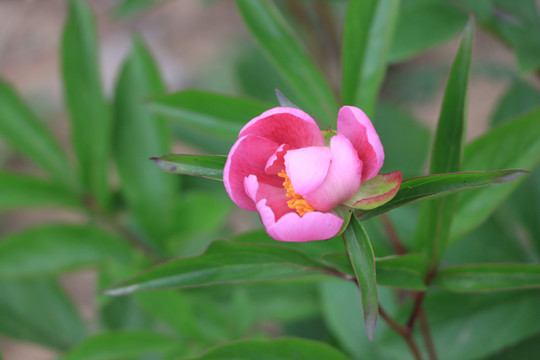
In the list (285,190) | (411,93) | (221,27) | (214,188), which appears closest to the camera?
(285,190)

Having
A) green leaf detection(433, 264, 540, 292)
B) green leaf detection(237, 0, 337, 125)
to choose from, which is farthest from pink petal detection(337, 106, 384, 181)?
green leaf detection(237, 0, 337, 125)

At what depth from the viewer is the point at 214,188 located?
144 cm

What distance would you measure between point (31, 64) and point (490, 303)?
8.01 ft

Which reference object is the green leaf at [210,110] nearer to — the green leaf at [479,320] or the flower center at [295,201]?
the flower center at [295,201]

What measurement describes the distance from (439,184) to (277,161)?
15 cm

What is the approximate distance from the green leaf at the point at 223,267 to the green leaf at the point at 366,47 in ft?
0.86

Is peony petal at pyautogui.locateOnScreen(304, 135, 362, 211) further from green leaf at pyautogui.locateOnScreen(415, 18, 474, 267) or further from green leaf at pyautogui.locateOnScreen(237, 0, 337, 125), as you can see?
green leaf at pyautogui.locateOnScreen(237, 0, 337, 125)

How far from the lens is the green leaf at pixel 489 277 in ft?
1.96

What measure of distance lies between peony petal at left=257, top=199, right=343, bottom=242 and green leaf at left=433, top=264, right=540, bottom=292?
22 centimetres

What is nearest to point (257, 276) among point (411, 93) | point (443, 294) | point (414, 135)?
point (443, 294)

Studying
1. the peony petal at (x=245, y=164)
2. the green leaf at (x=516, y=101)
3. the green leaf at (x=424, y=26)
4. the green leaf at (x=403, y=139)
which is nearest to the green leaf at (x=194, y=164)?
the peony petal at (x=245, y=164)

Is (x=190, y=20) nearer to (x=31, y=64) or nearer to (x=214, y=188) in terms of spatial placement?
(x=31, y=64)

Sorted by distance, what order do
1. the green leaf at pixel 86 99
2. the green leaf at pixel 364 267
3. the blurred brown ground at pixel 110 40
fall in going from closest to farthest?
the green leaf at pixel 364 267 < the green leaf at pixel 86 99 < the blurred brown ground at pixel 110 40

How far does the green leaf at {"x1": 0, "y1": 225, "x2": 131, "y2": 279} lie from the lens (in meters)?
1.04
